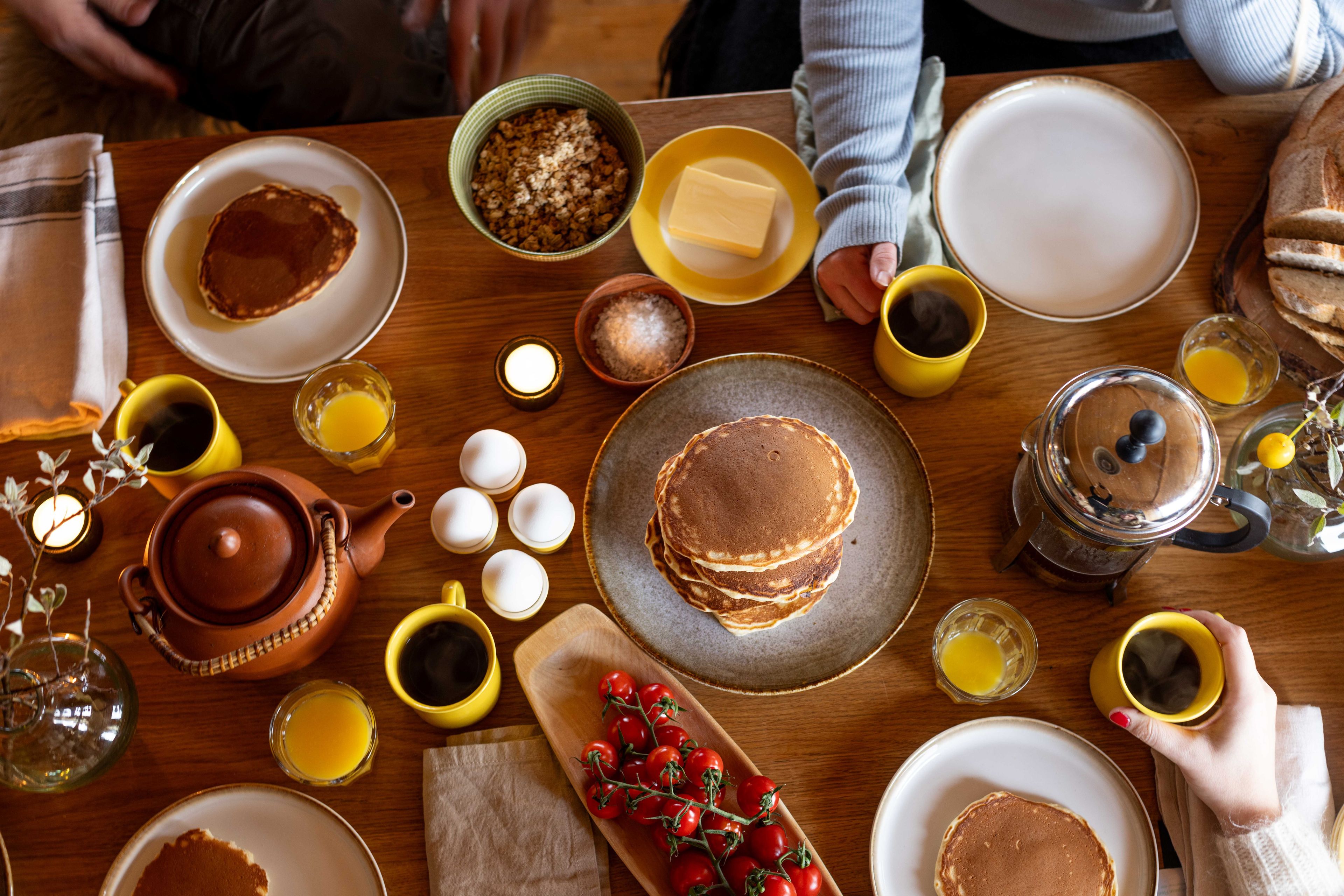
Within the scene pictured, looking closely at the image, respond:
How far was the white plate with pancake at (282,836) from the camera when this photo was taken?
1023 millimetres

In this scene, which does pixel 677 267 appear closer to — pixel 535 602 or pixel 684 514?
pixel 684 514

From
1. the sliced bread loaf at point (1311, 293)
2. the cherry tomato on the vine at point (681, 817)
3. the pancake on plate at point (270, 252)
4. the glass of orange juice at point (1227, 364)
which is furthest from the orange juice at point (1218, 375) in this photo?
the pancake on plate at point (270, 252)

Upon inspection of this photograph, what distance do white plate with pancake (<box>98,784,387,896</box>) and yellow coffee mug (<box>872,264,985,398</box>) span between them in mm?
932

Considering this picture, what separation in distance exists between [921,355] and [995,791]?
58 centimetres

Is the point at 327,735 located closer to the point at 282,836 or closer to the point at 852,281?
the point at 282,836

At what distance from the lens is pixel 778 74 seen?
65.4 inches

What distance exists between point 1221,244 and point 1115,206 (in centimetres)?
17

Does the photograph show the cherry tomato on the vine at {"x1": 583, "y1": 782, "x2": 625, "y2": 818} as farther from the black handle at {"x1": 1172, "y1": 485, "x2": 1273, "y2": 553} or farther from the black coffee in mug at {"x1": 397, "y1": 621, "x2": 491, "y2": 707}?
the black handle at {"x1": 1172, "y1": 485, "x2": 1273, "y2": 553}

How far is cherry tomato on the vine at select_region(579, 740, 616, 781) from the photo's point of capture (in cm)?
98

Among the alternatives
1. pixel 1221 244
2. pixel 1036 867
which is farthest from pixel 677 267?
pixel 1036 867

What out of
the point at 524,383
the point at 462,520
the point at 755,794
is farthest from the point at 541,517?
the point at 755,794

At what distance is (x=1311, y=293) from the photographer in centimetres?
108

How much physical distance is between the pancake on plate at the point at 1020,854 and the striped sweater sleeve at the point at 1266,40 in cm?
112

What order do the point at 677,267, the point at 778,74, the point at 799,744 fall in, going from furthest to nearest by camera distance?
the point at 778,74, the point at 677,267, the point at 799,744
